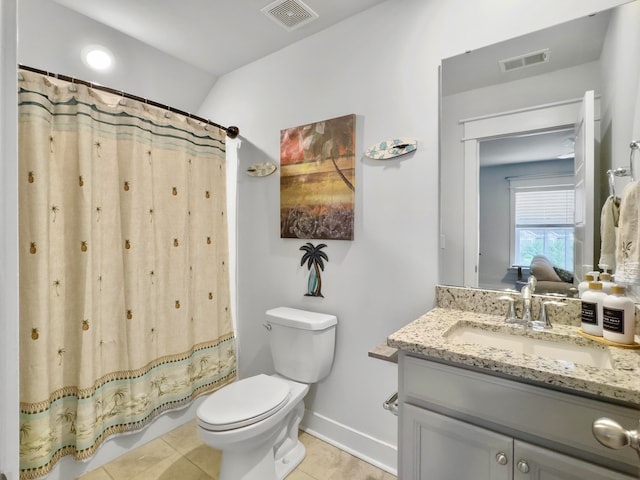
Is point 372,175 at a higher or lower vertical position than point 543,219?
higher

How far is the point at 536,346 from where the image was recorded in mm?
1179

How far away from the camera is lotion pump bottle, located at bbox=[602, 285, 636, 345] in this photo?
1012 mm

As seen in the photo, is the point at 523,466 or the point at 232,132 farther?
the point at 232,132

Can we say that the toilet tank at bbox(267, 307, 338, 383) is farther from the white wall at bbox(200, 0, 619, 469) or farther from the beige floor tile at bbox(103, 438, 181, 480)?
the beige floor tile at bbox(103, 438, 181, 480)

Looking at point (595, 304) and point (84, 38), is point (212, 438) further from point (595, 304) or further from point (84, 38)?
point (84, 38)

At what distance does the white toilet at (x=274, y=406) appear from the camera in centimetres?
140

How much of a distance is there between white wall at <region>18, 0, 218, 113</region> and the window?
213 centimetres

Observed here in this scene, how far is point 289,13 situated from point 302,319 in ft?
5.59

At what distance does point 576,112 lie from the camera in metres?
1.26

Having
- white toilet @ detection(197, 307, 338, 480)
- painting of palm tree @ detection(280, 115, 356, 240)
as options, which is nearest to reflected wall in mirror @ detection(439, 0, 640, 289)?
painting of palm tree @ detection(280, 115, 356, 240)

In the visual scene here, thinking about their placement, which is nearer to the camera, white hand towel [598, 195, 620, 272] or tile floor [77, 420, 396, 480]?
white hand towel [598, 195, 620, 272]

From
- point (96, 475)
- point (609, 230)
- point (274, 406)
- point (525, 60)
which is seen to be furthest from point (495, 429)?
point (96, 475)

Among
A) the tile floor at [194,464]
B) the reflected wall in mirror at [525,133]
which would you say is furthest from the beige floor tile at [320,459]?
the reflected wall in mirror at [525,133]

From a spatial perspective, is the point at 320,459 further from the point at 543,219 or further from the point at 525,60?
the point at 525,60
